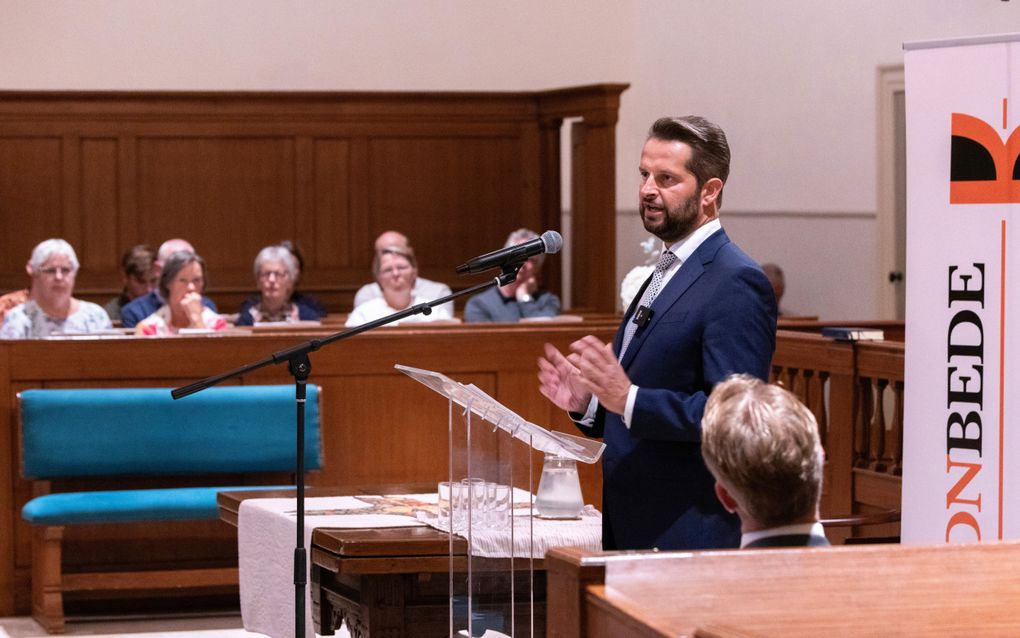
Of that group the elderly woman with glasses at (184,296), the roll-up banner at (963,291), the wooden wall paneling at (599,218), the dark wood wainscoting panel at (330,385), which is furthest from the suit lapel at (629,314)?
the wooden wall paneling at (599,218)

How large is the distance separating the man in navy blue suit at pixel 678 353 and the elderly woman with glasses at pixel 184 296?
12.8 ft

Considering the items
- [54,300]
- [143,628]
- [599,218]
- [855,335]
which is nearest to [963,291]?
[855,335]

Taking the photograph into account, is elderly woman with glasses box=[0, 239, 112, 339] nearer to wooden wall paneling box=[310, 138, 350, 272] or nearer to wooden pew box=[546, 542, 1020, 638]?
wooden wall paneling box=[310, 138, 350, 272]

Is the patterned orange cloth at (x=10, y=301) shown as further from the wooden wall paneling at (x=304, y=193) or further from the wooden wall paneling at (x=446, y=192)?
the wooden wall paneling at (x=446, y=192)

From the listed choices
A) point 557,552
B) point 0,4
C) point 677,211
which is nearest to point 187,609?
point 677,211

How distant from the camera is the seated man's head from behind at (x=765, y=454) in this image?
189 cm

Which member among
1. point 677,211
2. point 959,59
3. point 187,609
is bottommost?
point 187,609

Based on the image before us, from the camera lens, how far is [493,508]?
9.70 feet

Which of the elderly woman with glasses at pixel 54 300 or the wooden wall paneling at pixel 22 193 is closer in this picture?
the elderly woman with glasses at pixel 54 300

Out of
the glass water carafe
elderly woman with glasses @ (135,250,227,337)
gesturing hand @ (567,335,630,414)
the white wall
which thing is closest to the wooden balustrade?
elderly woman with glasses @ (135,250,227,337)

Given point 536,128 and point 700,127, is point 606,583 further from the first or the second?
point 536,128

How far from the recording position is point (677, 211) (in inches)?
110

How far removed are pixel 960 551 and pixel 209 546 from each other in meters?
4.23

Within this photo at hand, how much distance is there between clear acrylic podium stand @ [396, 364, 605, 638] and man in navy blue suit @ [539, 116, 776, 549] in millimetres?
123
